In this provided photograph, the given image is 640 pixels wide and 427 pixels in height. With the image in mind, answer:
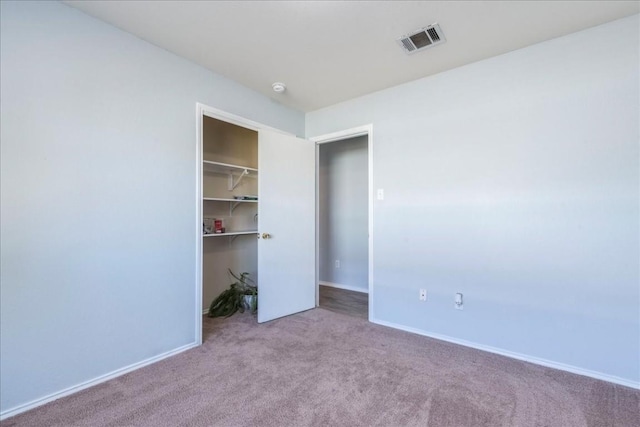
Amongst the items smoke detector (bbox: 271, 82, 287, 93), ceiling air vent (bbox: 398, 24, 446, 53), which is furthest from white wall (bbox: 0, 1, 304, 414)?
ceiling air vent (bbox: 398, 24, 446, 53)

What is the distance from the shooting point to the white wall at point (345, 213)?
4527mm

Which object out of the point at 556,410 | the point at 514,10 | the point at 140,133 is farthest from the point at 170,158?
the point at 556,410

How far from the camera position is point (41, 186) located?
5.74ft

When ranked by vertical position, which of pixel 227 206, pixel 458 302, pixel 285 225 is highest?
pixel 227 206

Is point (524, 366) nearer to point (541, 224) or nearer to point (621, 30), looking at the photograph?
point (541, 224)

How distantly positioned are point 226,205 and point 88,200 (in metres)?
1.79

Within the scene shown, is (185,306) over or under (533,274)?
under

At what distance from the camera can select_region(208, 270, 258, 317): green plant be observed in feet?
10.9

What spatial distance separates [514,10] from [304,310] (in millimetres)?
3292

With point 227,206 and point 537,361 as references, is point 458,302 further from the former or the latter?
point 227,206

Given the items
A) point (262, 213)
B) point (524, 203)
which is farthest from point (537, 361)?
point (262, 213)

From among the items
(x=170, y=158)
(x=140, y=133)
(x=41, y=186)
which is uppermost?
(x=140, y=133)

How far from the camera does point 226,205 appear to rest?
3.69 metres

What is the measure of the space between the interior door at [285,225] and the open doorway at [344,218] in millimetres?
917
